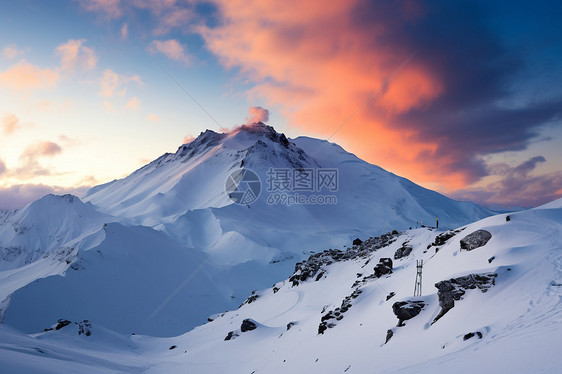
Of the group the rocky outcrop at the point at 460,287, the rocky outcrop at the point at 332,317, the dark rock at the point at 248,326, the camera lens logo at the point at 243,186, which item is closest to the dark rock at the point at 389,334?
the rocky outcrop at the point at 460,287

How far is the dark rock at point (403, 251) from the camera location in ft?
108

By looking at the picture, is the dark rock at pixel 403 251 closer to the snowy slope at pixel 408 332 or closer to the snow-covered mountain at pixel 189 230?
the snowy slope at pixel 408 332

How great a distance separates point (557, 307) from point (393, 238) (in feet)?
99.1

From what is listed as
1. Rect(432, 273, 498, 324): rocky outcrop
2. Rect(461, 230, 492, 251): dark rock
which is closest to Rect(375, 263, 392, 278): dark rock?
Rect(461, 230, 492, 251): dark rock

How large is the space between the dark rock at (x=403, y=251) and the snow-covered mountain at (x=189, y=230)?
32.4m

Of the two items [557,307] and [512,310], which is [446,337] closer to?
[512,310]

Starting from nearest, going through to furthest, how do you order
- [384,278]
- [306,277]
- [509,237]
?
[509,237] < [384,278] < [306,277]

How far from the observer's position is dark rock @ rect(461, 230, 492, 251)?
18344mm

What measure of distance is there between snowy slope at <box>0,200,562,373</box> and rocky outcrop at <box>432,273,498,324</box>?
0.33ft

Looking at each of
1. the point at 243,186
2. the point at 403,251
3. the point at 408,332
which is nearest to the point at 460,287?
the point at 408,332

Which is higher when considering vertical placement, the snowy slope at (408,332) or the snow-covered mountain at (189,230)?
the snow-covered mountain at (189,230)

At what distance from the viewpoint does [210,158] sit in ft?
478

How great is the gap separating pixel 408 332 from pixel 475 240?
25.8 feet

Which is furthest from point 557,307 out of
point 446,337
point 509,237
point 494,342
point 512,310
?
point 509,237
